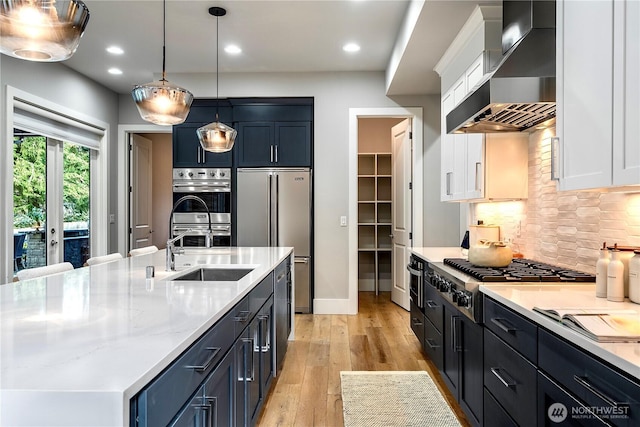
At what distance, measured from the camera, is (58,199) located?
4.85m

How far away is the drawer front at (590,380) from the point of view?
989 millimetres

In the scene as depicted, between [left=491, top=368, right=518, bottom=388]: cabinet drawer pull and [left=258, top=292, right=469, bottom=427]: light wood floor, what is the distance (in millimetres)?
748

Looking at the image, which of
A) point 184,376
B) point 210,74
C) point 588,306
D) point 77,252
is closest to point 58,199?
point 77,252

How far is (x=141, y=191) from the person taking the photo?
21.0 ft

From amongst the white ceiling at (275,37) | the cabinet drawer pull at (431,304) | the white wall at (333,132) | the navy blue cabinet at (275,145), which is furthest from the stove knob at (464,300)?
the navy blue cabinet at (275,145)

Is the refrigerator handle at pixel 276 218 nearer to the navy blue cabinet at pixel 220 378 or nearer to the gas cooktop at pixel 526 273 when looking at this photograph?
the navy blue cabinet at pixel 220 378

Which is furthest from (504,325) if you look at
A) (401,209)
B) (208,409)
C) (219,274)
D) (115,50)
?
(115,50)

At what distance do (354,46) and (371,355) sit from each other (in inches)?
121

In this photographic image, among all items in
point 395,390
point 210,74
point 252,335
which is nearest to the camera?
point 252,335

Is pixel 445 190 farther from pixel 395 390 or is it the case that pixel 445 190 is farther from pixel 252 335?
pixel 252 335

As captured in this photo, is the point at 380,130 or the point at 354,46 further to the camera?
the point at 380,130

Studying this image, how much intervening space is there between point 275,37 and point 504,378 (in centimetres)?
361

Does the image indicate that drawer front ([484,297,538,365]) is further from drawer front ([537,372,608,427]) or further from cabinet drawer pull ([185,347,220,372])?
cabinet drawer pull ([185,347,220,372])

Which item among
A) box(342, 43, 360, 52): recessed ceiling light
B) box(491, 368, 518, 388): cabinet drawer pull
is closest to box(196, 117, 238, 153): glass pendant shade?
box(342, 43, 360, 52): recessed ceiling light
